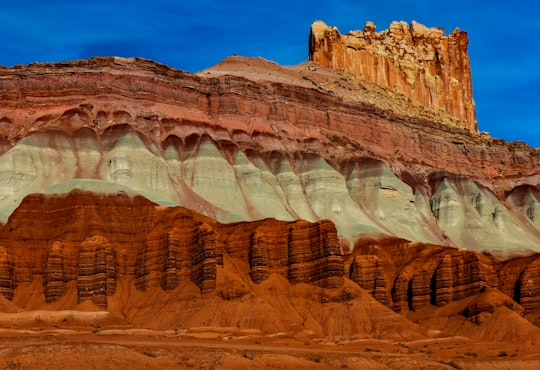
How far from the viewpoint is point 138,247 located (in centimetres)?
10831

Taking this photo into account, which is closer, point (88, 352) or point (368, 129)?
point (88, 352)

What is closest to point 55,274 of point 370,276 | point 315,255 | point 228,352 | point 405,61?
point 315,255

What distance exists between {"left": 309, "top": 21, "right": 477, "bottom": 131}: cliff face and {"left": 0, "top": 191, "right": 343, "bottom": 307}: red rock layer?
78040 millimetres

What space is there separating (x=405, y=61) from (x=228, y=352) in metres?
127

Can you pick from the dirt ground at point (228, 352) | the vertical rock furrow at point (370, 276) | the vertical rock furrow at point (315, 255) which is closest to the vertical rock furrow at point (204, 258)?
the vertical rock furrow at point (315, 255)

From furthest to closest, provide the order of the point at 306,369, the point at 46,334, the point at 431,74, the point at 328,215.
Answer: the point at 431,74
the point at 328,215
the point at 46,334
the point at 306,369

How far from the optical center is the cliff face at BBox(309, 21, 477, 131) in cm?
18725

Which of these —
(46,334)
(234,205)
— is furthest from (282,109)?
(46,334)

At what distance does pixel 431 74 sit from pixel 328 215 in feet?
204

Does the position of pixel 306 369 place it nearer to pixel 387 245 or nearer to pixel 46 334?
pixel 46 334

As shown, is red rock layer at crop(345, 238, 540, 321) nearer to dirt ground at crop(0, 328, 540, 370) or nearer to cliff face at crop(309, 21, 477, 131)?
dirt ground at crop(0, 328, 540, 370)

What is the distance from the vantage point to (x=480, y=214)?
157875 millimetres

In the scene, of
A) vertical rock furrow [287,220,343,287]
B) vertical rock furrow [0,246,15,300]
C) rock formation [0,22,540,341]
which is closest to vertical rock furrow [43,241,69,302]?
rock formation [0,22,540,341]

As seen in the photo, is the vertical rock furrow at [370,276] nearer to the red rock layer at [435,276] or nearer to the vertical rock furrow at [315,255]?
the red rock layer at [435,276]
